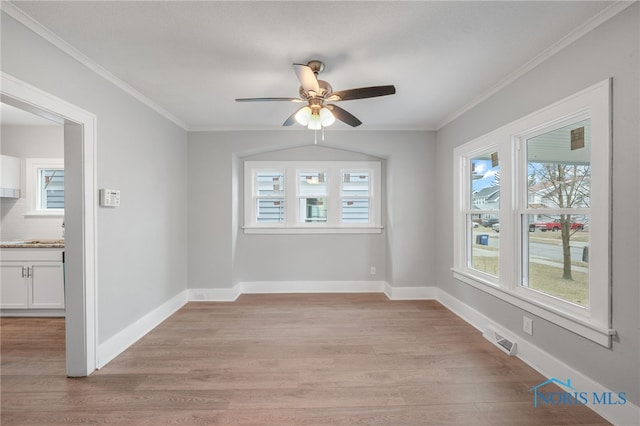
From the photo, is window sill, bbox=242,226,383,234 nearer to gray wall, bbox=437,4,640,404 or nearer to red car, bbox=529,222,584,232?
red car, bbox=529,222,584,232

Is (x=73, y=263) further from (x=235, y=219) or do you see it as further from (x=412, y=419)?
(x=412, y=419)

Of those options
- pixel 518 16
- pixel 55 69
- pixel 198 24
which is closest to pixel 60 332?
pixel 55 69

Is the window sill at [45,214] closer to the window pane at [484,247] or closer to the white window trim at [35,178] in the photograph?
the white window trim at [35,178]

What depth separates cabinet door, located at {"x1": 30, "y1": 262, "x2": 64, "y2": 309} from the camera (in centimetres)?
343

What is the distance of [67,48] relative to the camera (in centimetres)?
Result: 209

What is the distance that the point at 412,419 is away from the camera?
1.82m

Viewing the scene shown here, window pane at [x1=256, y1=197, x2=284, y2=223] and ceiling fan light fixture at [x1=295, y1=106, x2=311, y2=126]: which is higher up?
ceiling fan light fixture at [x1=295, y1=106, x2=311, y2=126]

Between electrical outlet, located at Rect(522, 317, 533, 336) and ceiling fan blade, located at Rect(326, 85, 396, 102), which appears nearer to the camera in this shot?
ceiling fan blade, located at Rect(326, 85, 396, 102)

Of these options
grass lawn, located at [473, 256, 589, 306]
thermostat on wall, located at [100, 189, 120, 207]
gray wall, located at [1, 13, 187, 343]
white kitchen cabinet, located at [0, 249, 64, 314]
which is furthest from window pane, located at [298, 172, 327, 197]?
white kitchen cabinet, located at [0, 249, 64, 314]

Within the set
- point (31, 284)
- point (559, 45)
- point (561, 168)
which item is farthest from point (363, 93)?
point (31, 284)

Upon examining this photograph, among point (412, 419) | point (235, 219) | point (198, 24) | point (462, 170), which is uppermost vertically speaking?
point (198, 24)

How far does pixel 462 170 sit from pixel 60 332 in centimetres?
493

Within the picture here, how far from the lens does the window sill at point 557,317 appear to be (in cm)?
181

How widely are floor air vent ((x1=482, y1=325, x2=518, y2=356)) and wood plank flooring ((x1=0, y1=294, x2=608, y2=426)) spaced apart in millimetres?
69
